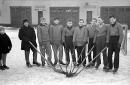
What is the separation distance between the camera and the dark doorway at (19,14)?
3105 cm

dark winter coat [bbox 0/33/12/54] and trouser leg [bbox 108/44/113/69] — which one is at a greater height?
dark winter coat [bbox 0/33/12/54]

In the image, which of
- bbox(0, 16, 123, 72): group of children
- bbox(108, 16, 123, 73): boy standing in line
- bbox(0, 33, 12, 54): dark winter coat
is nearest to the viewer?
bbox(108, 16, 123, 73): boy standing in line

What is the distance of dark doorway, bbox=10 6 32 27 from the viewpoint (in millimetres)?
31047

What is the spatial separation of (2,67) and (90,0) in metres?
21.7

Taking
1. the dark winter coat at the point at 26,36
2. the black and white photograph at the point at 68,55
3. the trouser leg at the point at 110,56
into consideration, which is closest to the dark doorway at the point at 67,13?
the black and white photograph at the point at 68,55

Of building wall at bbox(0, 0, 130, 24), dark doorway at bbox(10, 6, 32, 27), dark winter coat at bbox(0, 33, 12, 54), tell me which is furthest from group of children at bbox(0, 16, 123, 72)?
dark doorway at bbox(10, 6, 32, 27)

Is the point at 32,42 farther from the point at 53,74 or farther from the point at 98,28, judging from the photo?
the point at 98,28

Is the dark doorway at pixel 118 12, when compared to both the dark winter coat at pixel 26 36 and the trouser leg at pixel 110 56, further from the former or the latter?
the trouser leg at pixel 110 56

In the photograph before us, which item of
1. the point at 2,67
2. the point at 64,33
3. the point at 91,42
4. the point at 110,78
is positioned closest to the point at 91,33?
the point at 91,42

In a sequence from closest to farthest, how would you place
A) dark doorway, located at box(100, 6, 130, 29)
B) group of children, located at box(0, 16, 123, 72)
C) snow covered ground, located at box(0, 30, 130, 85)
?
1. snow covered ground, located at box(0, 30, 130, 85)
2. group of children, located at box(0, 16, 123, 72)
3. dark doorway, located at box(100, 6, 130, 29)

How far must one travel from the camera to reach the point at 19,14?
3144 cm

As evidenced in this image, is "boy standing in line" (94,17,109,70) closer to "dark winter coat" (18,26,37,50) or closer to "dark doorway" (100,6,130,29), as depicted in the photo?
"dark winter coat" (18,26,37,50)

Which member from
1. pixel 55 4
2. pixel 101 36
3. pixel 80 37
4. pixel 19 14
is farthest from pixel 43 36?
pixel 19 14

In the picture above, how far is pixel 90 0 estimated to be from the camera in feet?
95.6
